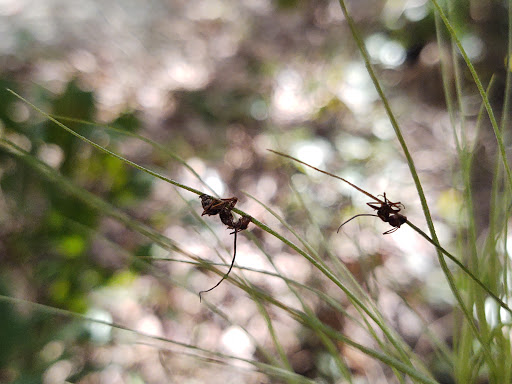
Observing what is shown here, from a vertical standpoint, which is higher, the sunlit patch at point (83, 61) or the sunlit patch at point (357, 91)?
the sunlit patch at point (83, 61)

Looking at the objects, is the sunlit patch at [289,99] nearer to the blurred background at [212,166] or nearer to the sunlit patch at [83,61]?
the blurred background at [212,166]

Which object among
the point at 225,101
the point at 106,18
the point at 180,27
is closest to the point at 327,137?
the point at 225,101

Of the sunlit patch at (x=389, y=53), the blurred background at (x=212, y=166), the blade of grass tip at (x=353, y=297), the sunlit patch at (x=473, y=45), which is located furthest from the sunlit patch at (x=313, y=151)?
the blade of grass tip at (x=353, y=297)

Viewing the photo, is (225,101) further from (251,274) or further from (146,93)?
(251,274)

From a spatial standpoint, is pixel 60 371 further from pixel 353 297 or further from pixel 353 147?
pixel 353 147

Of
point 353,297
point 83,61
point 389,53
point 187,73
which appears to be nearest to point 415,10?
point 389,53

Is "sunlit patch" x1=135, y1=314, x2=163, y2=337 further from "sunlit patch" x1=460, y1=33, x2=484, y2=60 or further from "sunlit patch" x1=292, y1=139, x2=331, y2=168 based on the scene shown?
"sunlit patch" x1=460, y1=33, x2=484, y2=60

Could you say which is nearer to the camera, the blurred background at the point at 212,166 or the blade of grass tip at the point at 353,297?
the blade of grass tip at the point at 353,297

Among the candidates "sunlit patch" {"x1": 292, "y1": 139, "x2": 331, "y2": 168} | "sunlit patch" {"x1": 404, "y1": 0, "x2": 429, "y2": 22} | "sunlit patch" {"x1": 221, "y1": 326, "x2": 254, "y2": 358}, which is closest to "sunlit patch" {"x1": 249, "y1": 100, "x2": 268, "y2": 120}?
"sunlit patch" {"x1": 292, "y1": 139, "x2": 331, "y2": 168}
